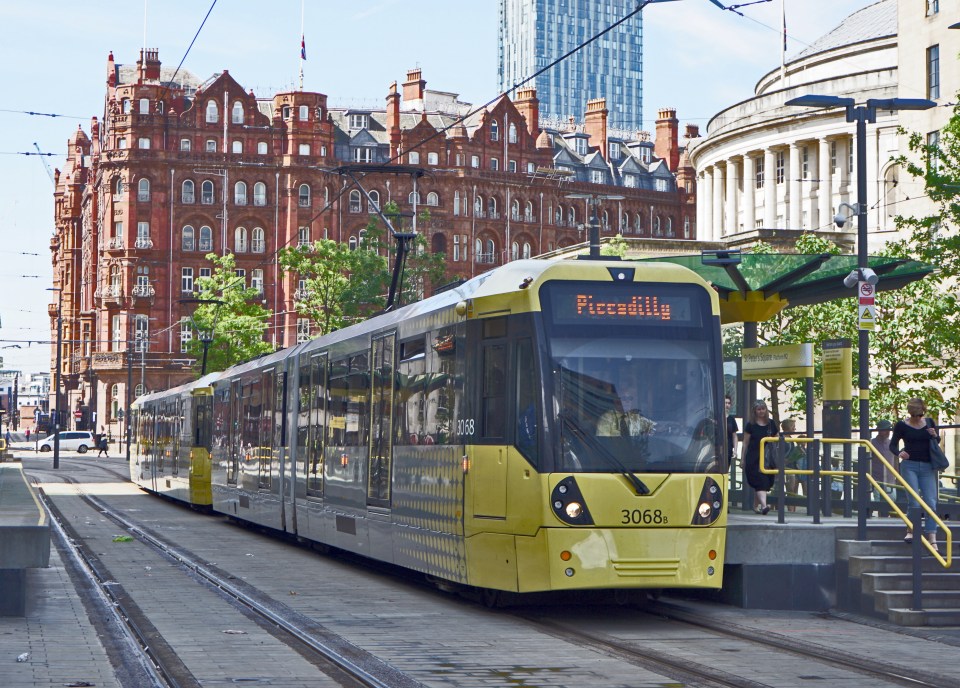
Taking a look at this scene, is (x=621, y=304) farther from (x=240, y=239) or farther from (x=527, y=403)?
(x=240, y=239)

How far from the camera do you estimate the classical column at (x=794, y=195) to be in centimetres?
8294

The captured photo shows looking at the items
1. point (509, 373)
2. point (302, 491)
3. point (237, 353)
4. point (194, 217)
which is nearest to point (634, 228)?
point (194, 217)

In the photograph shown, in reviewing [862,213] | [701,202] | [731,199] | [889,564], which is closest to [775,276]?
[862,213]

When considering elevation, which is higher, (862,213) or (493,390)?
(862,213)

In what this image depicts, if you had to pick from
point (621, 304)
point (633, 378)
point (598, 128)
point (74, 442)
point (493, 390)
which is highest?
point (598, 128)

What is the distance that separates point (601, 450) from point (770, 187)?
73.5 m

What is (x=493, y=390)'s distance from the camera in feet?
48.2

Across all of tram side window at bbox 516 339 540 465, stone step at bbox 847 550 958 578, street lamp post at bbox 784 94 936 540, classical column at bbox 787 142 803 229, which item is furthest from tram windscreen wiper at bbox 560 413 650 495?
classical column at bbox 787 142 803 229

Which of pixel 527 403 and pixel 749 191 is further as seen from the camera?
pixel 749 191

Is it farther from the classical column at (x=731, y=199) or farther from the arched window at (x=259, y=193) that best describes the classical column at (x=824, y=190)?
the arched window at (x=259, y=193)

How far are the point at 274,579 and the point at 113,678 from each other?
26.1 ft

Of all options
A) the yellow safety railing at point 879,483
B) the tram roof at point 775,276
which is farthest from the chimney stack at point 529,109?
the yellow safety railing at point 879,483

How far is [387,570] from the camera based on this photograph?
20500 millimetres

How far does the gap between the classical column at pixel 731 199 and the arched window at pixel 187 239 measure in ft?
127
